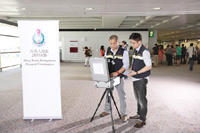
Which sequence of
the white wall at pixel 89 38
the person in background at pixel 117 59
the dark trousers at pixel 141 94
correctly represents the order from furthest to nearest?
the white wall at pixel 89 38, the person in background at pixel 117 59, the dark trousers at pixel 141 94

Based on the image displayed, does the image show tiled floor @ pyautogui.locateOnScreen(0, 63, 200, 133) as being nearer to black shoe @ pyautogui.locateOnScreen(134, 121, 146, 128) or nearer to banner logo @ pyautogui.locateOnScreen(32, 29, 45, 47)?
black shoe @ pyautogui.locateOnScreen(134, 121, 146, 128)

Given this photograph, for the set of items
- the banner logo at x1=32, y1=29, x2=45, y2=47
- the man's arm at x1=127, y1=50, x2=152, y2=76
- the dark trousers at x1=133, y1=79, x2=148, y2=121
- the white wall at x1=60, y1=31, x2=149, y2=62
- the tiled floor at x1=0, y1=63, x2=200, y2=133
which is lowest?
the tiled floor at x1=0, y1=63, x2=200, y2=133

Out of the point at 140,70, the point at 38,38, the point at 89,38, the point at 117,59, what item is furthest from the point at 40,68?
the point at 89,38

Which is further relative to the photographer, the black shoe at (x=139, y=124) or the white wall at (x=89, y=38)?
the white wall at (x=89, y=38)

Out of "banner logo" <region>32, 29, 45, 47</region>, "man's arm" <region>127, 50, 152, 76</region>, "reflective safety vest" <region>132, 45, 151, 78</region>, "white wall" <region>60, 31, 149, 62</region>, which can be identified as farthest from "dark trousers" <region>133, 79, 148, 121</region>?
"white wall" <region>60, 31, 149, 62</region>

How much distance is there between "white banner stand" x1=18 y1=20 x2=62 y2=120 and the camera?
335cm

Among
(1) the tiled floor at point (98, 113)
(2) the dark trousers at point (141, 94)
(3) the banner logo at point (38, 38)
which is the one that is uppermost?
(3) the banner logo at point (38, 38)

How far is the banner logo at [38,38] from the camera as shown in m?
3.35

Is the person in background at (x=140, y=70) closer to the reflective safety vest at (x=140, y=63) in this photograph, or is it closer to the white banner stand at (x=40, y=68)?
the reflective safety vest at (x=140, y=63)

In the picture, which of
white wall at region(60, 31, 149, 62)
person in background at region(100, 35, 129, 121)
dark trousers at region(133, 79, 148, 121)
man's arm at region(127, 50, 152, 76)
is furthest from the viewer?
white wall at region(60, 31, 149, 62)

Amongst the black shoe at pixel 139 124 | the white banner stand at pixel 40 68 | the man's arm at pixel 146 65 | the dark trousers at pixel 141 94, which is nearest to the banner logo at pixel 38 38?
the white banner stand at pixel 40 68

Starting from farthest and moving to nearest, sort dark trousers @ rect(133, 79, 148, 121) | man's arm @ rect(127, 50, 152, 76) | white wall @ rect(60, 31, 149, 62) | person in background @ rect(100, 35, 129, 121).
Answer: white wall @ rect(60, 31, 149, 62)
person in background @ rect(100, 35, 129, 121)
dark trousers @ rect(133, 79, 148, 121)
man's arm @ rect(127, 50, 152, 76)

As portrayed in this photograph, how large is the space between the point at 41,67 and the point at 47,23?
2.78ft

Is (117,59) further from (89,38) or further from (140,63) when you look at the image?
(89,38)
